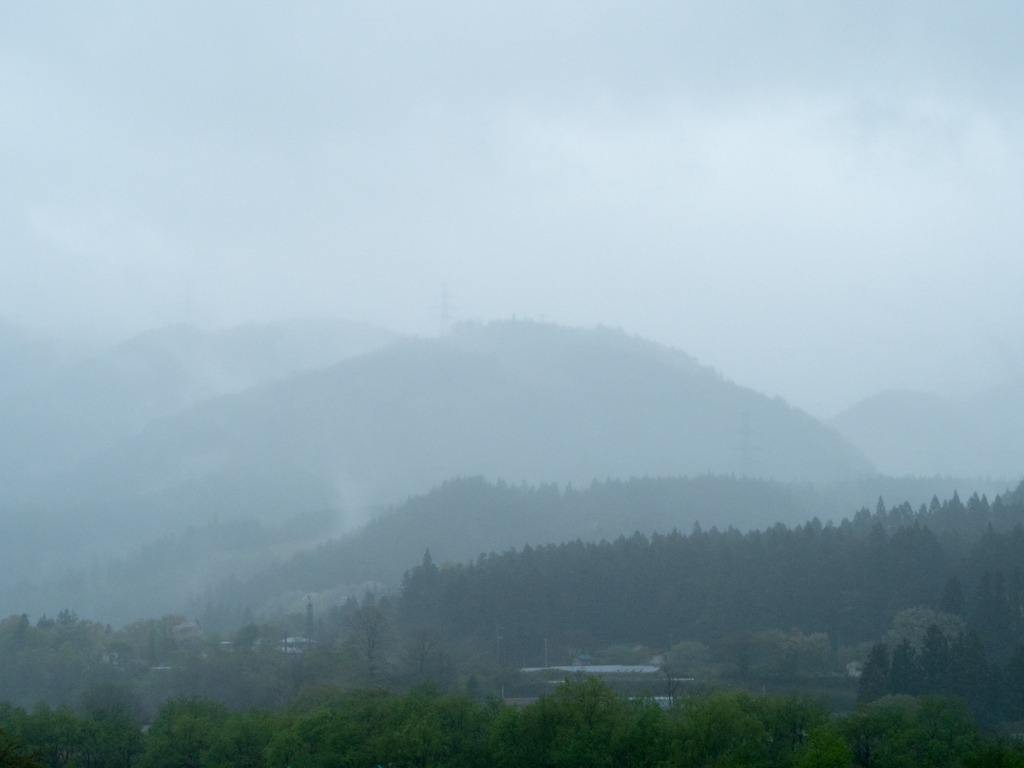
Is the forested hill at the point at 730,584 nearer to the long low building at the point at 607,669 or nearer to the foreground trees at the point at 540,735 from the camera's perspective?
the long low building at the point at 607,669

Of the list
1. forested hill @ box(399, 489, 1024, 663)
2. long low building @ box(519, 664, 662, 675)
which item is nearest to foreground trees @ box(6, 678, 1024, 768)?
long low building @ box(519, 664, 662, 675)

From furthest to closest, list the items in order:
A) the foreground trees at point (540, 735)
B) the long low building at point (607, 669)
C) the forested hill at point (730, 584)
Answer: the forested hill at point (730, 584) < the long low building at point (607, 669) < the foreground trees at point (540, 735)

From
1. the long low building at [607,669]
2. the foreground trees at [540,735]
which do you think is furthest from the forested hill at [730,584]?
the foreground trees at [540,735]

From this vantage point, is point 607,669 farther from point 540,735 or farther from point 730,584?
point 540,735

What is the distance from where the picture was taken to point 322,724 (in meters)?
52.0

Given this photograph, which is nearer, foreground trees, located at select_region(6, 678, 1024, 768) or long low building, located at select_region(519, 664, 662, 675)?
foreground trees, located at select_region(6, 678, 1024, 768)

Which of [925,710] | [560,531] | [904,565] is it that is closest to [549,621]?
[904,565]

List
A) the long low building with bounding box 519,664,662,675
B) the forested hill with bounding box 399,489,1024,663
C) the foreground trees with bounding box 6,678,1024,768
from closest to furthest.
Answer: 1. the foreground trees with bounding box 6,678,1024,768
2. the long low building with bounding box 519,664,662,675
3. the forested hill with bounding box 399,489,1024,663

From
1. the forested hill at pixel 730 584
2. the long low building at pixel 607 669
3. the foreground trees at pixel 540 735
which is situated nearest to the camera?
the foreground trees at pixel 540 735

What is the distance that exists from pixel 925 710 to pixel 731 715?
45.6ft

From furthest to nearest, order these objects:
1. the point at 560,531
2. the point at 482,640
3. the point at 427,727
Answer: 1. the point at 560,531
2. the point at 482,640
3. the point at 427,727

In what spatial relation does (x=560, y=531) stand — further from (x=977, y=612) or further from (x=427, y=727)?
(x=427, y=727)

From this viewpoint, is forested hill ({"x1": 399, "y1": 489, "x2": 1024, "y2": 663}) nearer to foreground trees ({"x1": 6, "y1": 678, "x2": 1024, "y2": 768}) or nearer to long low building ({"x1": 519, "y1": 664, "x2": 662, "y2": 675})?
long low building ({"x1": 519, "y1": 664, "x2": 662, "y2": 675})

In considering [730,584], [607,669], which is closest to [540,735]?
[607,669]
